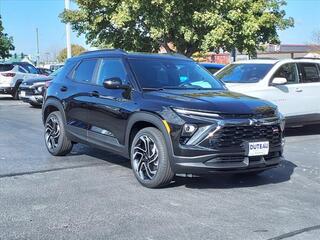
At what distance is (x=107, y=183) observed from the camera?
7.03m

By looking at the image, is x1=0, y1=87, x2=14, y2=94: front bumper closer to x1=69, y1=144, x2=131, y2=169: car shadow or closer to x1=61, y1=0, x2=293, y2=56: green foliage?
x1=61, y1=0, x2=293, y2=56: green foliage

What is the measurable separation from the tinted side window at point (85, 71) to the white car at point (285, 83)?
3.65 metres

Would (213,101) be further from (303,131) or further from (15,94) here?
(15,94)

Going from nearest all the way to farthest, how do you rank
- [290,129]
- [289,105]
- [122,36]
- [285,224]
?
[285,224] → [289,105] → [290,129] → [122,36]

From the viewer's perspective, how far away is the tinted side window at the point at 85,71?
324 inches

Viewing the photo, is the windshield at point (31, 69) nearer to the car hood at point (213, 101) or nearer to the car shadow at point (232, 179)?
the car shadow at point (232, 179)

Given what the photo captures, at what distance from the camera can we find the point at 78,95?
827cm

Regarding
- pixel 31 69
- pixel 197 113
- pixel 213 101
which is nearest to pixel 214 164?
pixel 197 113

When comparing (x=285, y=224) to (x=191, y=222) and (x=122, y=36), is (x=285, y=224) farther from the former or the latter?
(x=122, y=36)

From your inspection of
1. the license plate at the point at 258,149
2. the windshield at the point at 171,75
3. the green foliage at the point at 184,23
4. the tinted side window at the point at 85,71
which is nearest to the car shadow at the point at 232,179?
the license plate at the point at 258,149

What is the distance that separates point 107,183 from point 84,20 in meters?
15.6

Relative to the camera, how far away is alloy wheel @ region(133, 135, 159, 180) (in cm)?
672

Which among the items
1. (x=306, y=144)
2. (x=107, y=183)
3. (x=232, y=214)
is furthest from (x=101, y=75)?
(x=306, y=144)

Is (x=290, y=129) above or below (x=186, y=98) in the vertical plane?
below
